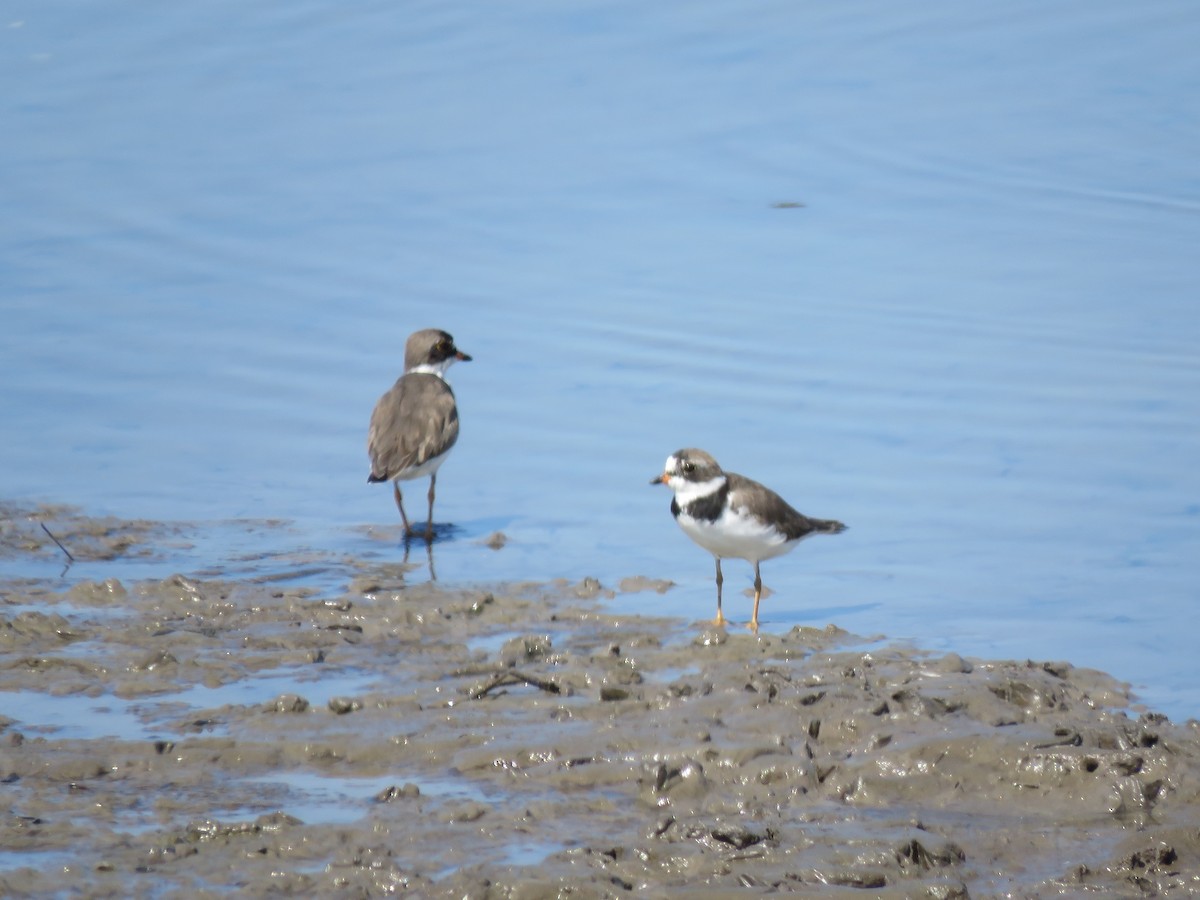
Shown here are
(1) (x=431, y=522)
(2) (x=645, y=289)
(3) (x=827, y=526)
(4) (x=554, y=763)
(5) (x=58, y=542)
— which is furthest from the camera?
(2) (x=645, y=289)

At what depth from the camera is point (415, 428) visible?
38.9 ft

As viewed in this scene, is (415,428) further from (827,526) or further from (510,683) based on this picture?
(510,683)

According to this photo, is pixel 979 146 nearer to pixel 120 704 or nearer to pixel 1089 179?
pixel 1089 179

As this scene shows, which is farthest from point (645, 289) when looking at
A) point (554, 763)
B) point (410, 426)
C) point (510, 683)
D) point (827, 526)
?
point (554, 763)

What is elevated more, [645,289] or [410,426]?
[645,289]

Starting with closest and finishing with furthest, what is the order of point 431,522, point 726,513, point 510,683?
point 510,683 → point 726,513 → point 431,522

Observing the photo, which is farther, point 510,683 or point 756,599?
point 756,599

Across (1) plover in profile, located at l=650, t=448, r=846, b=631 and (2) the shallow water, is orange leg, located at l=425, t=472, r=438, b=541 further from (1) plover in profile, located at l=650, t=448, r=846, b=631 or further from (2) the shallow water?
(1) plover in profile, located at l=650, t=448, r=846, b=631

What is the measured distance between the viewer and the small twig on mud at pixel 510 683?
316 inches

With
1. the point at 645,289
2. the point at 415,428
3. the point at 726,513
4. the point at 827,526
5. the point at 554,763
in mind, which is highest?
the point at 645,289

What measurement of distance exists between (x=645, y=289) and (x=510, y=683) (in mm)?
8255

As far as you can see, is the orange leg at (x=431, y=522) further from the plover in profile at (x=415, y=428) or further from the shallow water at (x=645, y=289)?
the shallow water at (x=645, y=289)

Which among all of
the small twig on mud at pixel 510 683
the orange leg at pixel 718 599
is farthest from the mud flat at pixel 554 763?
the orange leg at pixel 718 599

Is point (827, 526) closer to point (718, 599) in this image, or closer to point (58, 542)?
point (718, 599)
